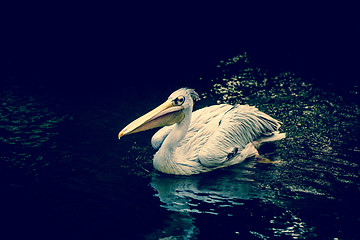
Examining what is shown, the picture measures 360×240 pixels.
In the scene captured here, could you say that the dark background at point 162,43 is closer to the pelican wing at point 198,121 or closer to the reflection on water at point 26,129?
the reflection on water at point 26,129

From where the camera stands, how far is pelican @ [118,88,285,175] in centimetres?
696

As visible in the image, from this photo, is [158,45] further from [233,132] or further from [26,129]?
[233,132]

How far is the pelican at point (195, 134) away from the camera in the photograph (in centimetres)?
696

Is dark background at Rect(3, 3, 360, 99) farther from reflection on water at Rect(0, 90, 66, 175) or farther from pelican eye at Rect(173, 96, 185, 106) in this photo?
pelican eye at Rect(173, 96, 185, 106)

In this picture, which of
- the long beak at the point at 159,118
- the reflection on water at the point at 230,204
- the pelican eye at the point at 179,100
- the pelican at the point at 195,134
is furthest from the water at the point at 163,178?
the pelican eye at the point at 179,100

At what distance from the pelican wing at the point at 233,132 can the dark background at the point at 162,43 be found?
2960 mm

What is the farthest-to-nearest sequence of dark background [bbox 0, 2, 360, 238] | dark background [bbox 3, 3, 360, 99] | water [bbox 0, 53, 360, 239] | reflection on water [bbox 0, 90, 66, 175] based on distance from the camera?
1. dark background [bbox 3, 3, 360, 99]
2. dark background [bbox 0, 2, 360, 238]
3. reflection on water [bbox 0, 90, 66, 175]
4. water [bbox 0, 53, 360, 239]

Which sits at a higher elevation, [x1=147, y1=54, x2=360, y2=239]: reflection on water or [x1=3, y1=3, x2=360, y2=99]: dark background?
[x1=3, y1=3, x2=360, y2=99]: dark background

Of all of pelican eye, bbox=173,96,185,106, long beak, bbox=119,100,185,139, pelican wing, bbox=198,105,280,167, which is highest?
pelican eye, bbox=173,96,185,106

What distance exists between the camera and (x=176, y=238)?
554 centimetres

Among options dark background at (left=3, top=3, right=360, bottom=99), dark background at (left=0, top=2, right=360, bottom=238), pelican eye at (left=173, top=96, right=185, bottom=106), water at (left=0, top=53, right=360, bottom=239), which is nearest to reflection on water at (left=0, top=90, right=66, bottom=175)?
water at (left=0, top=53, right=360, bottom=239)

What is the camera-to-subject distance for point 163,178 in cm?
700

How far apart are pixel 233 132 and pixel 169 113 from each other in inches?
39.1

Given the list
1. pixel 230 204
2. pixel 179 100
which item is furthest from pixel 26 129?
pixel 230 204
